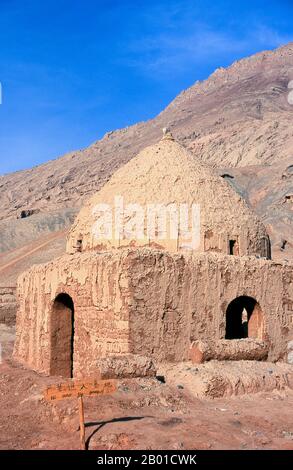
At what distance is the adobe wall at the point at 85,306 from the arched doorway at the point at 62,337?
0.12 metres

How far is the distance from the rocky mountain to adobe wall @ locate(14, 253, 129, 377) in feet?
60.3

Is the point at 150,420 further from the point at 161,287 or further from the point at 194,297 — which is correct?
the point at 194,297

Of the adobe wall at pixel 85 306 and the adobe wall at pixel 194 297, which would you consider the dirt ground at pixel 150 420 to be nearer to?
the adobe wall at pixel 194 297

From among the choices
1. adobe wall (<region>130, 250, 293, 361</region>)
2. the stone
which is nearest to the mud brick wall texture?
adobe wall (<region>130, 250, 293, 361</region>)

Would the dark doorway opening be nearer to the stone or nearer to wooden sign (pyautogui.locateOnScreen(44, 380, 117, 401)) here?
the stone

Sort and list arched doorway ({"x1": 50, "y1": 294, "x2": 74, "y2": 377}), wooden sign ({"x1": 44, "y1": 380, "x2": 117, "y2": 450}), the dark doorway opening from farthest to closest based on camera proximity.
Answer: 1. arched doorway ({"x1": 50, "y1": 294, "x2": 74, "y2": 377})
2. the dark doorway opening
3. wooden sign ({"x1": 44, "y1": 380, "x2": 117, "y2": 450})

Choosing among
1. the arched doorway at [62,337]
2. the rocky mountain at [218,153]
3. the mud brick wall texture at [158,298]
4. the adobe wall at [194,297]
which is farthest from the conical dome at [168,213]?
the rocky mountain at [218,153]

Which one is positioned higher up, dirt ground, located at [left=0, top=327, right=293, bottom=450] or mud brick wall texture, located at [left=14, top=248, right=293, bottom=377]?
mud brick wall texture, located at [left=14, top=248, right=293, bottom=377]

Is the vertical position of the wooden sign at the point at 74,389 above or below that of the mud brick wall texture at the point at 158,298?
below

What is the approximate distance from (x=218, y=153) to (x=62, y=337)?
51380 millimetres

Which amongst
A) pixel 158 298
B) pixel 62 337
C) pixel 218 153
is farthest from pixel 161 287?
pixel 218 153

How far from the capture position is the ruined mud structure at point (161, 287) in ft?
29.9

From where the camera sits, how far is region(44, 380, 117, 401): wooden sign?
5.81 meters

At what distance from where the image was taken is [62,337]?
37.2ft
